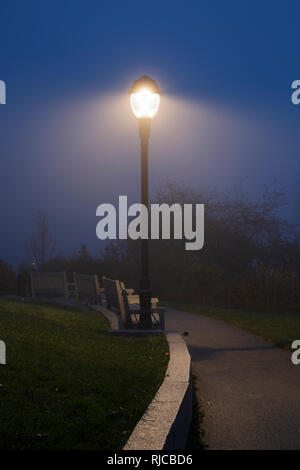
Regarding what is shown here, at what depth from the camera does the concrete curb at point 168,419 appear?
4.08m

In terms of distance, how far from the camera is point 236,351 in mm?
9914

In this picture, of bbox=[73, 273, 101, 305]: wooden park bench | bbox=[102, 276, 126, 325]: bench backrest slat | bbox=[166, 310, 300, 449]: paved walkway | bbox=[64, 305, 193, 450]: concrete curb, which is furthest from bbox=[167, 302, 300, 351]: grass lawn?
bbox=[64, 305, 193, 450]: concrete curb

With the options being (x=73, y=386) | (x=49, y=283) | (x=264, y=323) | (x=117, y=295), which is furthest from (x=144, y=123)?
(x=49, y=283)

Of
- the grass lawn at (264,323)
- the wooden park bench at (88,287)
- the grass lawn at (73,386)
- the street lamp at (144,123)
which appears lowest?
the grass lawn at (264,323)

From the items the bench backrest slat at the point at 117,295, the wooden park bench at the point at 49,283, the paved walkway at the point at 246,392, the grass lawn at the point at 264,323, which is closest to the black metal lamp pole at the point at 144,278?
the bench backrest slat at the point at 117,295

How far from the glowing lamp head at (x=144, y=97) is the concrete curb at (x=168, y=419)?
610cm

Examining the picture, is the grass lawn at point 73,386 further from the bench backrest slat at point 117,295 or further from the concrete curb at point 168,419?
the bench backrest slat at point 117,295

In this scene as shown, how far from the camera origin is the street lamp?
11141 millimetres

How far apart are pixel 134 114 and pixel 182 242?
16.1m

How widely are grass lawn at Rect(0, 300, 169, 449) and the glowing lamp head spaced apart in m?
4.46

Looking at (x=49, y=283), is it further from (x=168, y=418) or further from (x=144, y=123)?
(x=168, y=418)

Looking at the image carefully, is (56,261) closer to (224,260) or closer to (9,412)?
(224,260)

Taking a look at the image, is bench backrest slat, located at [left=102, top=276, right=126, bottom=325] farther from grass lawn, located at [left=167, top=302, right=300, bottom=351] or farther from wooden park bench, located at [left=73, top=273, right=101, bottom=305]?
wooden park bench, located at [left=73, top=273, right=101, bottom=305]

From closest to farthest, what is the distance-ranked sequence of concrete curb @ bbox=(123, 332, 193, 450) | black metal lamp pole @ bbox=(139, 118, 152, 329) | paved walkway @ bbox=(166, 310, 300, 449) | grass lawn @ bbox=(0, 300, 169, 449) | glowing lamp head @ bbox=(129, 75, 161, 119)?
concrete curb @ bbox=(123, 332, 193, 450)
grass lawn @ bbox=(0, 300, 169, 449)
paved walkway @ bbox=(166, 310, 300, 449)
black metal lamp pole @ bbox=(139, 118, 152, 329)
glowing lamp head @ bbox=(129, 75, 161, 119)
